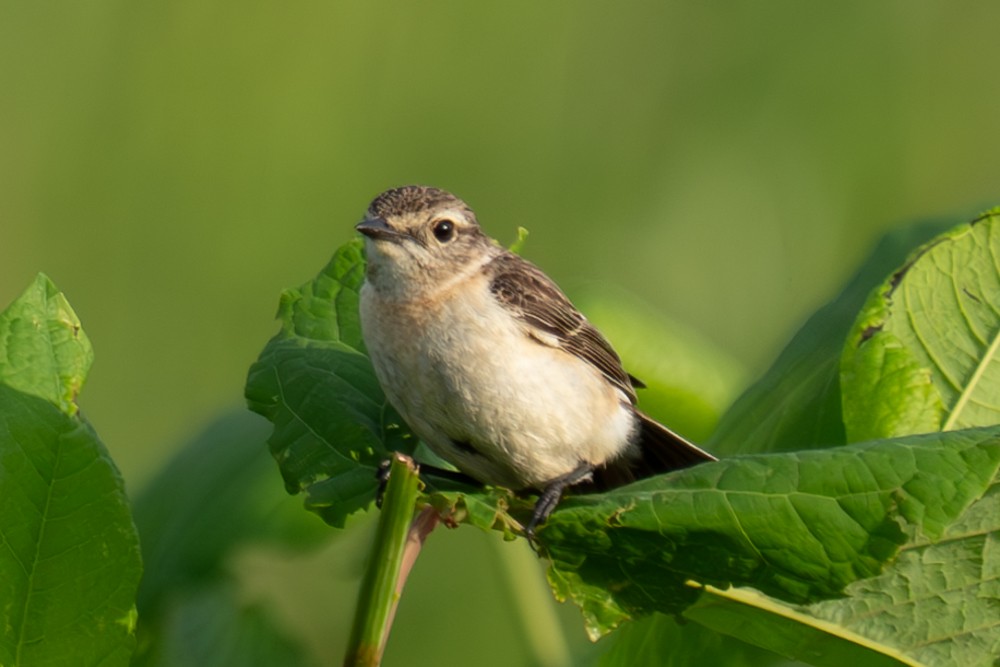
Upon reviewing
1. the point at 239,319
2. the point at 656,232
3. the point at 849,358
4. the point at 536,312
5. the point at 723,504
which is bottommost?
the point at 239,319

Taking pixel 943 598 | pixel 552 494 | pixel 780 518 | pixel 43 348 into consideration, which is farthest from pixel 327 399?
pixel 943 598

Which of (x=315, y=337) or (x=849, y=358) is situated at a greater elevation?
(x=849, y=358)

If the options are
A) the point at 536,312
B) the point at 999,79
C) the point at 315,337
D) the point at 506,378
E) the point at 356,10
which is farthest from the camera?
the point at 999,79

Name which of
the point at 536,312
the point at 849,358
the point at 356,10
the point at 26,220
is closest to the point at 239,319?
the point at 26,220

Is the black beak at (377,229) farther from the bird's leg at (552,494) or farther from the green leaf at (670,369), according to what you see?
the bird's leg at (552,494)

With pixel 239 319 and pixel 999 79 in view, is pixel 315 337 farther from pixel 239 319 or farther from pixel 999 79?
pixel 999 79

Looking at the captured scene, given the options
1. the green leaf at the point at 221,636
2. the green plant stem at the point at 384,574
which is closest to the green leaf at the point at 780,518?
the green plant stem at the point at 384,574
